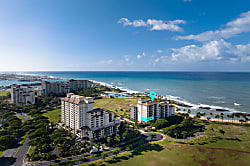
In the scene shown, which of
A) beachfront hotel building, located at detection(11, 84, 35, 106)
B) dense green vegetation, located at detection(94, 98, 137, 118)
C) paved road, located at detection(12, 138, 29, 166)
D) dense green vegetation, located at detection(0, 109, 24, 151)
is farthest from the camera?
beachfront hotel building, located at detection(11, 84, 35, 106)

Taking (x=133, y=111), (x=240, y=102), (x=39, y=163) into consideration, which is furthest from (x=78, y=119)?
(x=240, y=102)

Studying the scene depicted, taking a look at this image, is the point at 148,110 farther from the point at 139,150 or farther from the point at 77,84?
the point at 77,84

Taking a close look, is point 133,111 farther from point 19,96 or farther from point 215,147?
point 19,96

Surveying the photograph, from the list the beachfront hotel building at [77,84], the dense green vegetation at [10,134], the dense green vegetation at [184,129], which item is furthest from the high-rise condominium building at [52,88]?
the dense green vegetation at [184,129]

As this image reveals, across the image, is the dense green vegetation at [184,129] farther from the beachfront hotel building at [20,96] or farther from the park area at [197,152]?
the beachfront hotel building at [20,96]

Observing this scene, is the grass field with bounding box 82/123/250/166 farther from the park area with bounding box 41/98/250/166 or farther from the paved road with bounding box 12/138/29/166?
the paved road with bounding box 12/138/29/166

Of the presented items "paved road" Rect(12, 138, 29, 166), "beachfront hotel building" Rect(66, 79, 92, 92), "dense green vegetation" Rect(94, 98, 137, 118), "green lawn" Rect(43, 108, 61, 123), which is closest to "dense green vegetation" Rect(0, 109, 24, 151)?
"paved road" Rect(12, 138, 29, 166)
